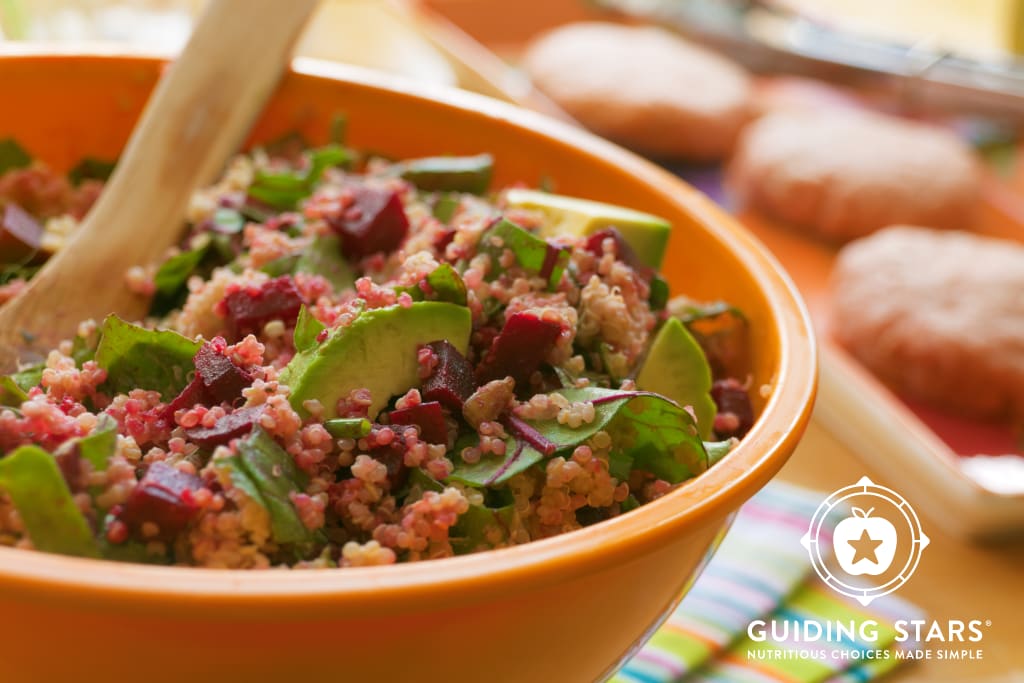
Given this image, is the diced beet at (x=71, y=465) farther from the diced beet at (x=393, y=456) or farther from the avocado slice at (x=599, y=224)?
the avocado slice at (x=599, y=224)

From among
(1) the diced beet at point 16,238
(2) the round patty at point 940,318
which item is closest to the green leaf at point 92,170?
(1) the diced beet at point 16,238

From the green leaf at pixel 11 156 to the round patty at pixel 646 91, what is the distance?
1.33 meters

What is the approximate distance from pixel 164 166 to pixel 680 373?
601mm

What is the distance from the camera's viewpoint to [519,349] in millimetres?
856

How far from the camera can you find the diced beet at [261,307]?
2.97 feet

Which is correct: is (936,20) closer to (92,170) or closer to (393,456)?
(92,170)

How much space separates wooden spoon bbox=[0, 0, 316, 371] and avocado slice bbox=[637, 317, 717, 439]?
51 cm

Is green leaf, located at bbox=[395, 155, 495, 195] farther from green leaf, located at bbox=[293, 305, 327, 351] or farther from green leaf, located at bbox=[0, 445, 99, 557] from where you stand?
green leaf, located at bbox=[0, 445, 99, 557]

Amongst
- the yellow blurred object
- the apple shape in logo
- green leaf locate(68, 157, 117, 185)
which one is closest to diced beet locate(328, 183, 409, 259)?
green leaf locate(68, 157, 117, 185)

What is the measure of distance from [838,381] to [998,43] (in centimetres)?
191

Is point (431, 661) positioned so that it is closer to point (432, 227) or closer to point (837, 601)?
point (432, 227)

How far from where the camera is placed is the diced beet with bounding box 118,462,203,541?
673mm

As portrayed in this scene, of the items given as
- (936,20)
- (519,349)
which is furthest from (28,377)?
(936,20)

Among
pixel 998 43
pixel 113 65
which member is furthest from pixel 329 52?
pixel 998 43
